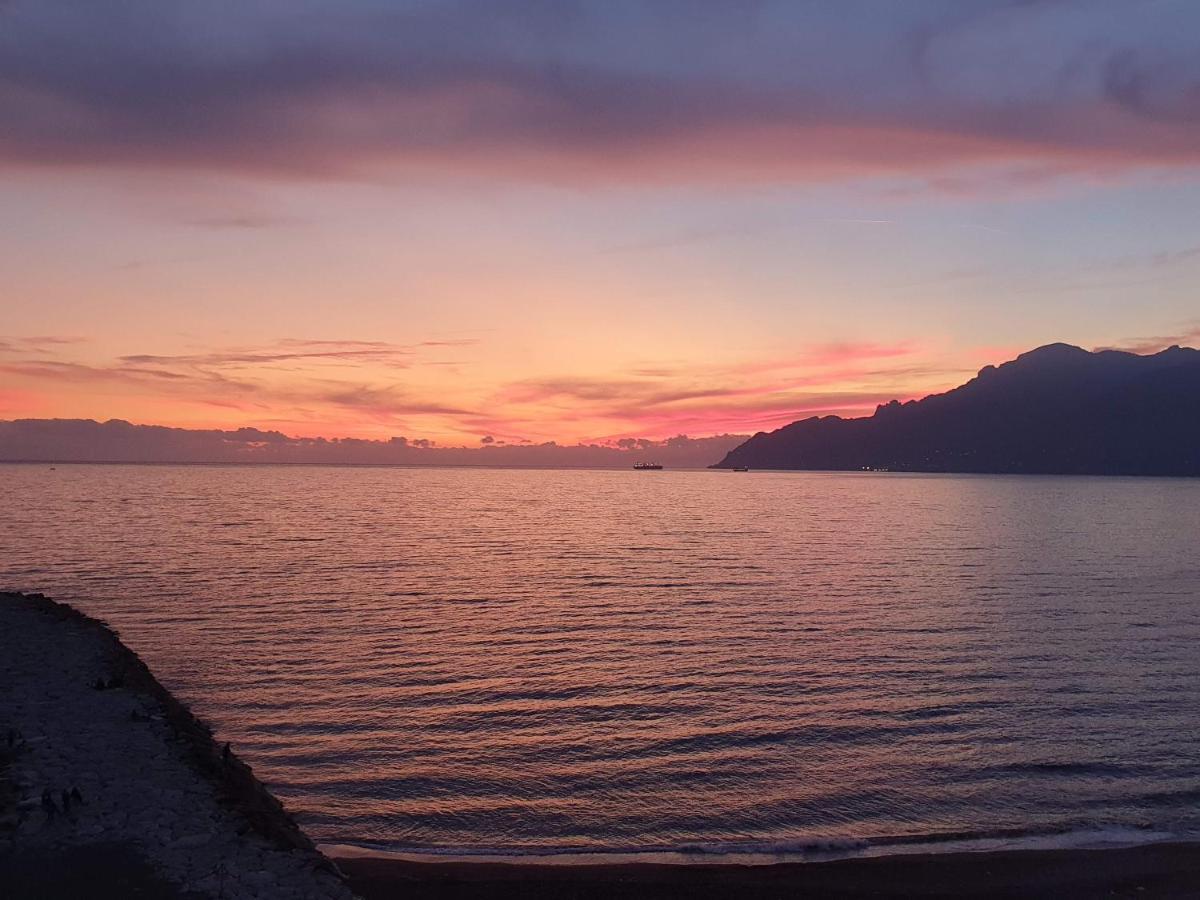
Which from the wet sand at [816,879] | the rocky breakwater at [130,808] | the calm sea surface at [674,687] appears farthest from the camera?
the calm sea surface at [674,687]

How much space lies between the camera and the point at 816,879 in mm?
15648

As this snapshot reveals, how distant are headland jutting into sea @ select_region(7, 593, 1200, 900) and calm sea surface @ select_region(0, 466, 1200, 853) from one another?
130 centimetres

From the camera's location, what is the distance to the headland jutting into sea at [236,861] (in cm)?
1257

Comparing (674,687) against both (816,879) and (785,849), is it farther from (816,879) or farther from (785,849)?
(816,879)

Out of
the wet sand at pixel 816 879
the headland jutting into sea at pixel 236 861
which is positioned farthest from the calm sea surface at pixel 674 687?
the headland jutting into sea at pixel 236 861

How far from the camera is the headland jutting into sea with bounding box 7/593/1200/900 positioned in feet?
A: 41.2

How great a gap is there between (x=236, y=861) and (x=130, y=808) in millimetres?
3088

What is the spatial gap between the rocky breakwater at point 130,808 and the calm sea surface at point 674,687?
7.75 ft

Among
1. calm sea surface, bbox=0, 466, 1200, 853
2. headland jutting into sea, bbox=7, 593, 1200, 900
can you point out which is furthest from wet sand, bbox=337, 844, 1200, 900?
calm sea surface, bbox=0, 466, 1200, 853

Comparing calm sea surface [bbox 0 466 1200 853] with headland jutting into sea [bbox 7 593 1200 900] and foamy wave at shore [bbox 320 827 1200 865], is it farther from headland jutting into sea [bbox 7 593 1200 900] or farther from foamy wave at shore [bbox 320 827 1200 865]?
headland jutting into sea [bbox 7 593 1200 900]

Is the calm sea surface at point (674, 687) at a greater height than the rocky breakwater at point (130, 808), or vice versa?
the rocky breakwater at point (130, 808)

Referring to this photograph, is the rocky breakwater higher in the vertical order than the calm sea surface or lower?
higher

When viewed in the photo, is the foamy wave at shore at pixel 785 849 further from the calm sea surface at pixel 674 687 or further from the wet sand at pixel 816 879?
the wet sand at pixel 816 879

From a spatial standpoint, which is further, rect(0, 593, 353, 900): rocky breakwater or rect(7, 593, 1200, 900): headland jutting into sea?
rect(7, 593, 1200, 900): headland jutting into sea
